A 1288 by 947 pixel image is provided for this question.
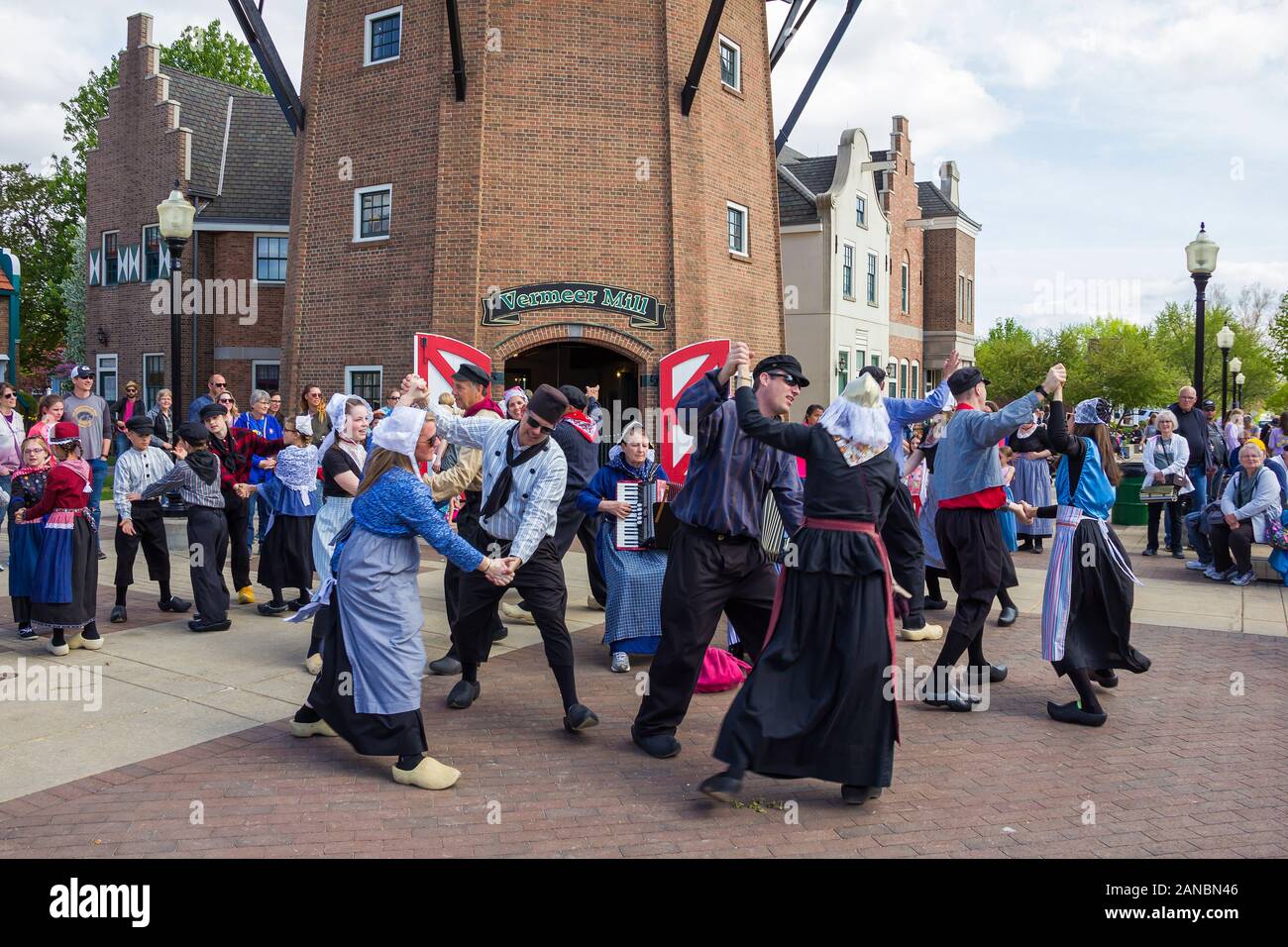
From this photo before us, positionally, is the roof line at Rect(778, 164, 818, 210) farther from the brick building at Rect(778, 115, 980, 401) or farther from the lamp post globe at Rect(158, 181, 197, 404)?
the lamp post globe at Rect(158, 181, 197, 404)

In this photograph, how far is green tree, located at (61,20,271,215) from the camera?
3912cm

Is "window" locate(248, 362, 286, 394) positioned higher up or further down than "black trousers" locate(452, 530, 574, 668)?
higher up

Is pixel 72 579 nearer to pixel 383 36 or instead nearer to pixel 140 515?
pixel 140 515

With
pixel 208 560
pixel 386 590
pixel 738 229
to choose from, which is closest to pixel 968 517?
pixel 386 590

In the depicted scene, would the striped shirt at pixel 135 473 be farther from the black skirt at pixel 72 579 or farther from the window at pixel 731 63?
the window at pixel 731 63

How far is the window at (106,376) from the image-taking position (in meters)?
29.5

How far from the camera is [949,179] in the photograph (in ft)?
148

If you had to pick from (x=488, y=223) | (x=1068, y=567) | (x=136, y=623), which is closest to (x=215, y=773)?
(x=136, y=623)

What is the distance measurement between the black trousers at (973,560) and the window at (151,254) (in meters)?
27.3

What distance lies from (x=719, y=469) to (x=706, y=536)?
0.37m

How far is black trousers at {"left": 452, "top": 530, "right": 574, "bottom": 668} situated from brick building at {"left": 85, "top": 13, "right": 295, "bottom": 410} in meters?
22.3

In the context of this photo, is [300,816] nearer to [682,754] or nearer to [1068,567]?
[682,754]

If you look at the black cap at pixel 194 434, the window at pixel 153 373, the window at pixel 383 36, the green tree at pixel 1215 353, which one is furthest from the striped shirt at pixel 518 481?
the green tree at pixel 1215 353

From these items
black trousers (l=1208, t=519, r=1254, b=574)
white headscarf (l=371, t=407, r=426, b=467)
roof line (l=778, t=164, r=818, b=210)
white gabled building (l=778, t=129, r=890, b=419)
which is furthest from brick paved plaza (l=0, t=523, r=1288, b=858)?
roof line (l=778, t=164, r=818, b=210)
